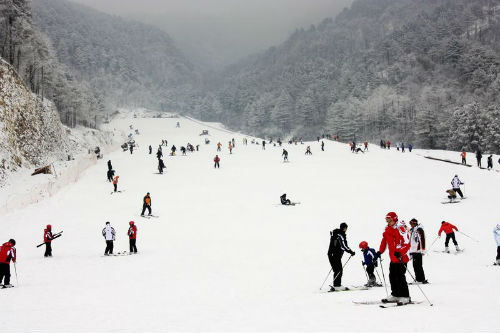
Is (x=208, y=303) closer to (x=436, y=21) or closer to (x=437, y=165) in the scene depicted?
(x=437, y=165)

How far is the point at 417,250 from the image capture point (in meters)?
8.95

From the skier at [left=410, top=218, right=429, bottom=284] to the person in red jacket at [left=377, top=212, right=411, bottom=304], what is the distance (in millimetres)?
2010

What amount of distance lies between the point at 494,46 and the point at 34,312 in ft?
468

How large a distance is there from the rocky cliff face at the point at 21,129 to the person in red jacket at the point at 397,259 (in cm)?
3047

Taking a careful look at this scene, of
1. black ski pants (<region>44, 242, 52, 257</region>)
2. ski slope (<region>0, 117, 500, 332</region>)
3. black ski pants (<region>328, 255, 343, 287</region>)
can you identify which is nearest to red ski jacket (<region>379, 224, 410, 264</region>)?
ski slope (<region>0, 117, 500, 332</region>)

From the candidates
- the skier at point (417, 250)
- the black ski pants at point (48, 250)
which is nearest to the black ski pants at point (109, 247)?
the black ski pants at point (48, 250)

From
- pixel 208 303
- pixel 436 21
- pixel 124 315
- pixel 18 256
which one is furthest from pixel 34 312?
pixel 436 21

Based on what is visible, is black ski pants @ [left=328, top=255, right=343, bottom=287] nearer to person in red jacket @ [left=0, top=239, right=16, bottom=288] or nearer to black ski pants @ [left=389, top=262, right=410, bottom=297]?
black ski pants @ [left=389, top=262, right=410, bottom=297]

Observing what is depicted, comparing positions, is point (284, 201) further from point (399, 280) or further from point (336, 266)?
point (399, 280)

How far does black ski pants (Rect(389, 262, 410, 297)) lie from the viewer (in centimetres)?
680

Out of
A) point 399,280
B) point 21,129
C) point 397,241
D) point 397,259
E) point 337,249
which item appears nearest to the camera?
point 399,280

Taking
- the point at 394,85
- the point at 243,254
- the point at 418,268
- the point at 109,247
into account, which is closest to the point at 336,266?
the point at 418,268

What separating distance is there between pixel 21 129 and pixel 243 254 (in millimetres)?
31548

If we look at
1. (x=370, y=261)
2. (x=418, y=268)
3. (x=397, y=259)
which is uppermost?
(x=397, y=259)
